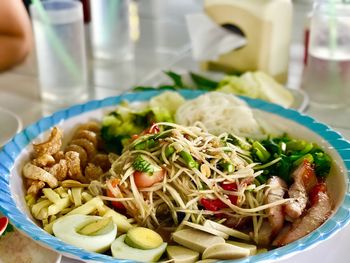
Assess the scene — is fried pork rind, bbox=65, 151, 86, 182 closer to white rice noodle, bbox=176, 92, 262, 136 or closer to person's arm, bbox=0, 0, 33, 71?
white rice noodle, bbox=176, 92, 262, 136

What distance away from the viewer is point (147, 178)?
104 cm

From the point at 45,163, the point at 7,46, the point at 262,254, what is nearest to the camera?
the point at 262,254

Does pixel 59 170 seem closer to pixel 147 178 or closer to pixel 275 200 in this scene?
pixel 147 178

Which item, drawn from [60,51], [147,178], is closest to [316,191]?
[147,178]

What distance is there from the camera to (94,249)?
3.05ft

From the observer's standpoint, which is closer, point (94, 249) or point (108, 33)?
point (94, 249)

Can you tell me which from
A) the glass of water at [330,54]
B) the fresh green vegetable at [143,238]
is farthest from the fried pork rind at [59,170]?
the glass of water at [330,54]

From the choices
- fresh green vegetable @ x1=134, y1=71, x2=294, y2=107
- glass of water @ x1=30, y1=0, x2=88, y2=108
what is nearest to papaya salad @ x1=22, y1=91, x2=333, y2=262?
fresh green vegetable @ x1=134, y1=71, x2=294, y2=107

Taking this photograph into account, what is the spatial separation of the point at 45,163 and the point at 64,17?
55 cm

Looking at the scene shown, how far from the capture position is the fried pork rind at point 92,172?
114cm

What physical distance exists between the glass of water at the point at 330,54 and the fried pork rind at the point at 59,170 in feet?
2.34

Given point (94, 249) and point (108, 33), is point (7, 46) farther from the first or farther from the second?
point (94, 249)

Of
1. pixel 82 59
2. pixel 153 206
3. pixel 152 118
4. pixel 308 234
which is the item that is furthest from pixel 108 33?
pixel 308 234

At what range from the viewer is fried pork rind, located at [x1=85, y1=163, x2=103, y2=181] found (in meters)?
1.14
